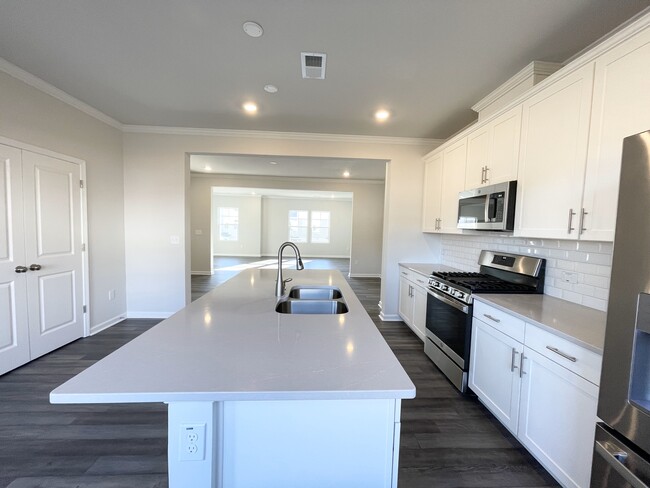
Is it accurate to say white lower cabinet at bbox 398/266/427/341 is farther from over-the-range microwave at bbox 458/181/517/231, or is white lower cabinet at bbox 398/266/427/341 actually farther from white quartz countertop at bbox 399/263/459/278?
over-the-range microwave at bbox 458/181/517/231

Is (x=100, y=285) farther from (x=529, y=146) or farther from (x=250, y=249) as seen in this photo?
(x=250, y=249)

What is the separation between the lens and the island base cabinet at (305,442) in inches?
37.9

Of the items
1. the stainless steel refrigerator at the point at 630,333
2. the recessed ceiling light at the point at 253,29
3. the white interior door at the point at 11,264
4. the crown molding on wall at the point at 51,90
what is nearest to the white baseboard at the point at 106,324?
the white interior door at the point at 11,264

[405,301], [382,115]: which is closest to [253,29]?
[382,115]

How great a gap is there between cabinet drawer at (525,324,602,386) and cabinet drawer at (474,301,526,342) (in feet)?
0.21

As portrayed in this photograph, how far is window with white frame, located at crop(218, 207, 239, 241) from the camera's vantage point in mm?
11906

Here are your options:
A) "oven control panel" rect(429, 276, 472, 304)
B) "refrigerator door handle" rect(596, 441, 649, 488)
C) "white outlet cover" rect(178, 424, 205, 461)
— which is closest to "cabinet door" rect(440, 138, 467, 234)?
"oven control panel" rect(429, 276, 472, 304)

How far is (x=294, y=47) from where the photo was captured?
6.83 feet

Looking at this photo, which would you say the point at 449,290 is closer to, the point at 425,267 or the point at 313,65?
the point at 425,267

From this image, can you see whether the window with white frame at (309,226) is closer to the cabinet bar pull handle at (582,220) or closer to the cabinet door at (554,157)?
the cabinet door at (554,157)

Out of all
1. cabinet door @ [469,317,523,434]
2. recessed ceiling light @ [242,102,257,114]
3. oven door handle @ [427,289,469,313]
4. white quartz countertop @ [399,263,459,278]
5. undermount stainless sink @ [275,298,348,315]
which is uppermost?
recessed ceiling light @ [242,102,257,114]

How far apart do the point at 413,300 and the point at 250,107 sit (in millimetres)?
3000

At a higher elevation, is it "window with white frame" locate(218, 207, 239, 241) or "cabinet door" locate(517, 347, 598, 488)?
"window with white frame" locate(218, 207, 239, 241)

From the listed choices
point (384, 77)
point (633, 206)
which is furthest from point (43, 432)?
point (384, 77)
